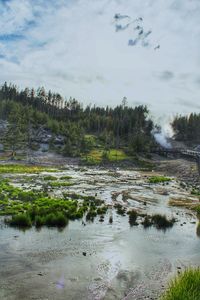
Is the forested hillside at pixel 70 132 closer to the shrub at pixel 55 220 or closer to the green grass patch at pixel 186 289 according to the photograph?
the shrub at pixel 55 220

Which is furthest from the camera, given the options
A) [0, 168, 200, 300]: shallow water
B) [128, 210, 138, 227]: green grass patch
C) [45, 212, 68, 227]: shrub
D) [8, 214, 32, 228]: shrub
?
[128, 210, 138, 227]: green grass patch

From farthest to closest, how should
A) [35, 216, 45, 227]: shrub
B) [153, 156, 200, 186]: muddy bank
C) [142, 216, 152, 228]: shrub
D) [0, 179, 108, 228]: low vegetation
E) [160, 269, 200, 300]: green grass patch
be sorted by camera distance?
1. [153, 156, 200, 186]: muddy bank
2. [142, 216, 152, 228]: shrub
3. [0, 179, 108, 228]: low vegetation
4. [35, 216, 45, 227]: shrub
5. [160, 269, 200, 300]: green grass patch

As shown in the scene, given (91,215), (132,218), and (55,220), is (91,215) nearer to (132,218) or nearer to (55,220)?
(132,218)

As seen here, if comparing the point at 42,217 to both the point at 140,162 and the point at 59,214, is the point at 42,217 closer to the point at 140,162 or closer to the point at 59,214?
the point at 59,214

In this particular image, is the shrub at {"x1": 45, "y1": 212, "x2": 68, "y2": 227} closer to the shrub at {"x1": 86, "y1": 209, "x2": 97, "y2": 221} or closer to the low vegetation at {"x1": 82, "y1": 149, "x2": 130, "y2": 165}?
the shrub at {"x1": 86, "y1": 209, "x2": 97, "y2": 221}

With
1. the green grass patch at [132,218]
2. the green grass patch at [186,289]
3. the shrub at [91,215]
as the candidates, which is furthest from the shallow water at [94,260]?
the green grass patch at [186,289]

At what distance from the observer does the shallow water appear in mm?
19188

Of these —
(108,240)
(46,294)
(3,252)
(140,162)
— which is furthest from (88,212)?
(140,162)

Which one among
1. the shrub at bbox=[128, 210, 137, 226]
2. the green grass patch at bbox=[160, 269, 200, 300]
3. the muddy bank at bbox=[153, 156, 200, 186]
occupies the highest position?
the muddy bank at bbox=[153, 156, 200, 186]

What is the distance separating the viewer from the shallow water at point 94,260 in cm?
1919

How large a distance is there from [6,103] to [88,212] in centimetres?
15451

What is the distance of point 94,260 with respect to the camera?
24.2 meters

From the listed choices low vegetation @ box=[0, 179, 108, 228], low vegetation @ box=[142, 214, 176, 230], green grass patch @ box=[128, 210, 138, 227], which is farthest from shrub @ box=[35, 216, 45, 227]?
low vegetation @ box=[142, 214, 176, 230]

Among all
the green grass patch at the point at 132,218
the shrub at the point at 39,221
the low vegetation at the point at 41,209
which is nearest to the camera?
the shrub at the point at 39,221
